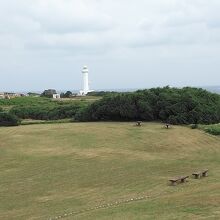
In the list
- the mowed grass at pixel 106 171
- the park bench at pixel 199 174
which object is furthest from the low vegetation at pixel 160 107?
the park bench at pixel 199 174

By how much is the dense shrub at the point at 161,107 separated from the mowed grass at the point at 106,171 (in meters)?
2.49

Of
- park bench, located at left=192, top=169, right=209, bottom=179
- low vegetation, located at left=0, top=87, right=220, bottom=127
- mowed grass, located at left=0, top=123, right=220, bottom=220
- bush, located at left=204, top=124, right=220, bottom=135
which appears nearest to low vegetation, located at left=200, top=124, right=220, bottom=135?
bush, located at left=204, top=124, right=220, bottom=135

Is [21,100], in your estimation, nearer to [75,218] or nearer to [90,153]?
[90,153]

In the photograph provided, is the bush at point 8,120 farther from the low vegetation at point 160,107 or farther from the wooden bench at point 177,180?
the wooden bench at point 177,180

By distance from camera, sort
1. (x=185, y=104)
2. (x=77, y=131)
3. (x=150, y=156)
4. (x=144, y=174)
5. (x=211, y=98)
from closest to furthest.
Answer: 1. (x=144, y=174)
2. (x=150, y=156)
3. (x=77, y=131)
4. (x=185, y=104)
5. (x=211, y=98)

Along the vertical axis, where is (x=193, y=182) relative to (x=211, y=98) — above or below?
below

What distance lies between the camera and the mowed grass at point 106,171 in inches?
659

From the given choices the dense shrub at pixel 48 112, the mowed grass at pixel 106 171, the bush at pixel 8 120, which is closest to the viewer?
the mowed grass at pixel 106 171

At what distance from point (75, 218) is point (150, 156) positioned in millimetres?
15135

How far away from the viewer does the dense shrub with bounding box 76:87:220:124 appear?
44.1 metres

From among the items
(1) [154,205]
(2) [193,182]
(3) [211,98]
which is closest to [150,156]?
(2) [193,182]

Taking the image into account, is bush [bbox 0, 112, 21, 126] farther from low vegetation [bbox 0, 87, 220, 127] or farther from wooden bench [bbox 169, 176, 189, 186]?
wooden bench [bbox 169, 176, 189, 186]

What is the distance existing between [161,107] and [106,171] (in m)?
21.0

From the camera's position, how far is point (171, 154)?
3147 centimetres
